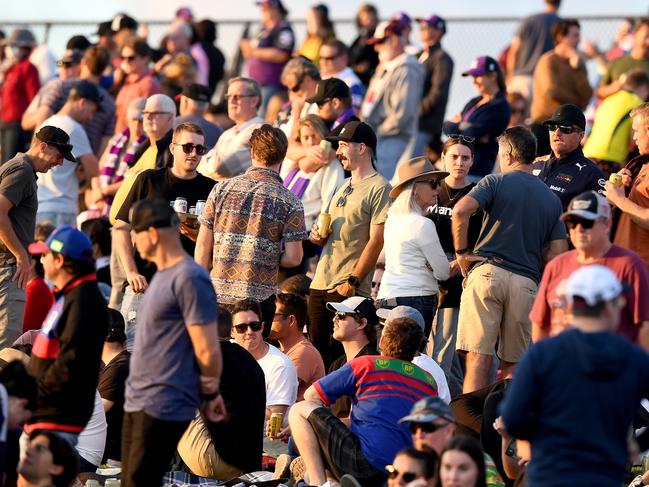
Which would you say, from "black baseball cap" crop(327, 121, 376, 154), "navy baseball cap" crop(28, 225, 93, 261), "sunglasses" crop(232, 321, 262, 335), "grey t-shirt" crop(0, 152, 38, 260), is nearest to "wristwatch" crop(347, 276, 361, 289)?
"sunglasses" crop(232, 321, 262, 335)

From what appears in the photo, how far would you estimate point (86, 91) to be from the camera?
13.9 m

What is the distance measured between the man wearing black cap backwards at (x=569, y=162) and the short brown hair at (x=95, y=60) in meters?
6.52

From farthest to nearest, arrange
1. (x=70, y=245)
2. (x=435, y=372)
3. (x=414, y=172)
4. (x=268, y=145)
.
→ 1. (x=414, y=172)
2. (x=268, y=145)
3. (x=435, y=372)
4. (x=70, y=245)

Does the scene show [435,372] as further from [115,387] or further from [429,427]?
[115,387]

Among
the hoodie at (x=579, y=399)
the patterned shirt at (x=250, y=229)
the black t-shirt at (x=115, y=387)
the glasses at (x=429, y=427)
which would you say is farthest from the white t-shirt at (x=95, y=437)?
the hoodie at (x=579, y=399)

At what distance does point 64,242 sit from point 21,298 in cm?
362

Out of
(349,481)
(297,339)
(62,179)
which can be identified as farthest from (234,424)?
(62,179)

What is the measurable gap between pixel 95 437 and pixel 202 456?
0.71 meters

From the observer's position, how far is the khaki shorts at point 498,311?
10.1m

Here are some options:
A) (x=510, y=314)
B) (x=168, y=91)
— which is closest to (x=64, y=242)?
(x=510, y=314)

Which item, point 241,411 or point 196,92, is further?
point 196,92

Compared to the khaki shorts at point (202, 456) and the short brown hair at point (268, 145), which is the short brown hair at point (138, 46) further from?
the khaki shorts at point (202, 456)

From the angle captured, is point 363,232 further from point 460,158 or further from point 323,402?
point 323,402

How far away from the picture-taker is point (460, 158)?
35.9ft
